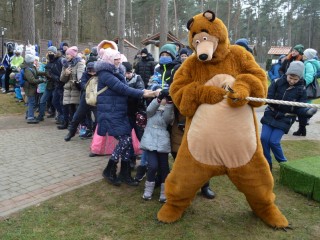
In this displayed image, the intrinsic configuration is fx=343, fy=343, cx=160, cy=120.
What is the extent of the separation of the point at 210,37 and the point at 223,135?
0.91m

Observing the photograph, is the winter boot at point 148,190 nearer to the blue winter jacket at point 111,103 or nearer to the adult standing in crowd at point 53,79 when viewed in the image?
the blue winter jacket at point 111,103

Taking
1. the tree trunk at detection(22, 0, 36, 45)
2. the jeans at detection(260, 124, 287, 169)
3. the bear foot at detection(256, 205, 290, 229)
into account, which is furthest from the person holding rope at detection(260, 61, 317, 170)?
the tree trunk at detection(22, 0, 36, 45)

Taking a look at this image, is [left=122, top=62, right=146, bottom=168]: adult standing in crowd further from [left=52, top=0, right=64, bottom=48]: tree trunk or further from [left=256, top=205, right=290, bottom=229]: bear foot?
[left=52, top=0, right=64, bottom=48]: tree trunk

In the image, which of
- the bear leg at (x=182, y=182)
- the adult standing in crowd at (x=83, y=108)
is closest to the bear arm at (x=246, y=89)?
the bear leg at (x=182, y=182)

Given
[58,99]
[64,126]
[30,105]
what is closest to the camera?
[64,126]

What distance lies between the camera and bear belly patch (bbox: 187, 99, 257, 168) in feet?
10.2

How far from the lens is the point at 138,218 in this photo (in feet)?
12.2

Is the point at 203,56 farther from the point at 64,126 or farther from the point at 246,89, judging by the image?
the point at 64,126

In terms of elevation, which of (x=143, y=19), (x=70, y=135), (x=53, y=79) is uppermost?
(x=143, y=19)

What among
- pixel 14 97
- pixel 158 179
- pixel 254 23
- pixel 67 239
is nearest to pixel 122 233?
pixel 67 239

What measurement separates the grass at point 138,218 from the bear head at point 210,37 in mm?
1728

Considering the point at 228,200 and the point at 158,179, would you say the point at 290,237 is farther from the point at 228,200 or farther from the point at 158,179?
the point at 158,179

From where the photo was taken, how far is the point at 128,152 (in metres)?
4.60

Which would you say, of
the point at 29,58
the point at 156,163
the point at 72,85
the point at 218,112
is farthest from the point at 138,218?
the point at 29,58
